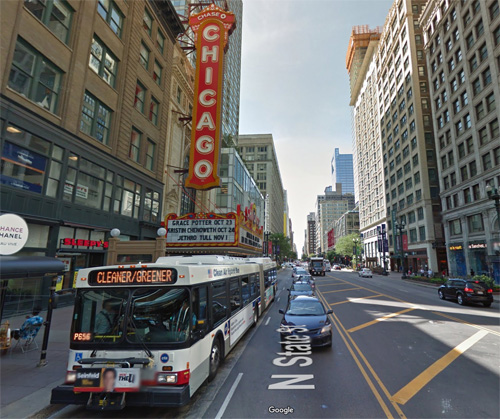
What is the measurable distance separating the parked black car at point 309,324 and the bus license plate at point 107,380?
5710 millimetres

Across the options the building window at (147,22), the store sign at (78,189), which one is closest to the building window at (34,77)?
the store sign at (78,189)

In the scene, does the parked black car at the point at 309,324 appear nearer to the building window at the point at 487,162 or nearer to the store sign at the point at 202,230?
the store sign at the point at 202,230

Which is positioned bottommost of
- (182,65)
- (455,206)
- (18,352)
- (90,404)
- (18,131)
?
(18,352)

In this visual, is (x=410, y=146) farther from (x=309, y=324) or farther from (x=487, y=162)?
(x=309, y=324)

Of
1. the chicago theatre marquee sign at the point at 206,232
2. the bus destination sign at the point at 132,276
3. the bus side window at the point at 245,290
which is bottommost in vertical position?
the bus side window at the point at 245,290

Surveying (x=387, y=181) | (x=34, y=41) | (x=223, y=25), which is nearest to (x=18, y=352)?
(x=34, y=41)

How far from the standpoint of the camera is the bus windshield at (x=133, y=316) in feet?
18.3

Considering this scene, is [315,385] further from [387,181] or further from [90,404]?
[387,181]

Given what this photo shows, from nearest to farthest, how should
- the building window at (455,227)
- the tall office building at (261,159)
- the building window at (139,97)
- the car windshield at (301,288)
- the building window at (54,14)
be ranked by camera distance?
the building window at (54,14)
the car windshield at (301,288)
the building window at (139,97)
the building window at (455,227)
the tall office building at (261,159)

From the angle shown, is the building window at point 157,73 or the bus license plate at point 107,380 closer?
the bus license plate at point 107,380

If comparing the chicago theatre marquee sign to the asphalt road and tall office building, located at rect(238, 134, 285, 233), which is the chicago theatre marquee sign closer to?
the asphalt road

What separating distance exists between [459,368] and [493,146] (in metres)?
38.9

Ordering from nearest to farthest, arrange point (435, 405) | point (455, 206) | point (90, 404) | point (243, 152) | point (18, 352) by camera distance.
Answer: point (90, 404)
point (435, 405)
point (18, 352)
point (455, 206)
point (243, 152)

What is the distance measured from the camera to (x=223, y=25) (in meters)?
26.0
